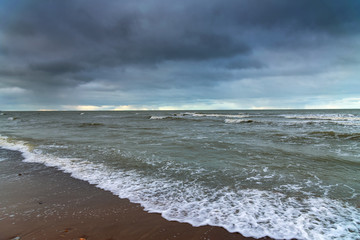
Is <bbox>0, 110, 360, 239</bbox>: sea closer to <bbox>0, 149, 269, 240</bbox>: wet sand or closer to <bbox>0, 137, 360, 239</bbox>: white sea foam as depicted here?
<bbox>0, 137, 360, 239</bbox>: white sea foam

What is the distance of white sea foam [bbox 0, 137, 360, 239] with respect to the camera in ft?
10.7

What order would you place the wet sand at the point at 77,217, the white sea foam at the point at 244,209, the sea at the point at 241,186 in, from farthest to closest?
the sea at the point at 241,186, the white sea foam at the point at 244,209, the wet sand at the point at 77,217

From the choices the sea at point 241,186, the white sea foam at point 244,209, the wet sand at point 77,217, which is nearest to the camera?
the wet sand at point 77,217

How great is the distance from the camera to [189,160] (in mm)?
7852

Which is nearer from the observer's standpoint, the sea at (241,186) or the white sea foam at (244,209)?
the white sea foam at (244,209)

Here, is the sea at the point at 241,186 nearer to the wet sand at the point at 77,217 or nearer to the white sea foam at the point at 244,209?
the white sea foam at the point at 244,209

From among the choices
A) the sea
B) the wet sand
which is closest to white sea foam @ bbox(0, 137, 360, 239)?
the sea

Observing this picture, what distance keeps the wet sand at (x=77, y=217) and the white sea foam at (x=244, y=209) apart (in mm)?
271

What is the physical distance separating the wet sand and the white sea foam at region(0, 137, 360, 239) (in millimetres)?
271

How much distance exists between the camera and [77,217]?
143 inches

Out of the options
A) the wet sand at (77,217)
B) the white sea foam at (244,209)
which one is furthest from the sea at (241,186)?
the wet sand at (77,217)

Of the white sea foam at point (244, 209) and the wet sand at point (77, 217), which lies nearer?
the wet sand at point (77, 217)

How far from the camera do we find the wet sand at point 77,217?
Answer: 314cm

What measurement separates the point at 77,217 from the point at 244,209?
129 inches
